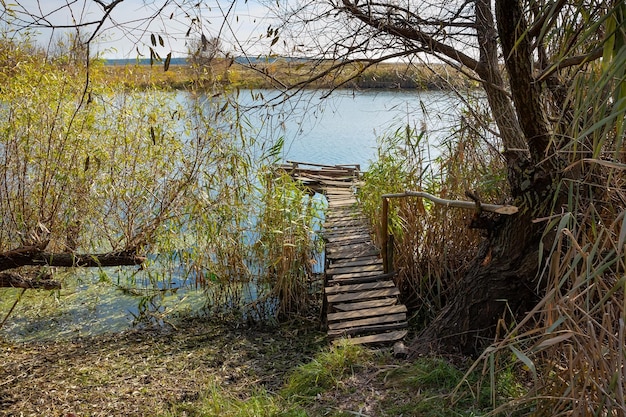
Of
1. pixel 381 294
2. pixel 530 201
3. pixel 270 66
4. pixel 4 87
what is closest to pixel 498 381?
pixel 530 201

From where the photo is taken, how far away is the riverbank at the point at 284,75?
144 inches

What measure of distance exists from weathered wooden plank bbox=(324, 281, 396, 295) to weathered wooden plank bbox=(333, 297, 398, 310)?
0.22 metres

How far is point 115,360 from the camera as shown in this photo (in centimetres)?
431

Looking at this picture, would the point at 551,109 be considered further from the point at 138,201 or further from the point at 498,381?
the point at 138,201

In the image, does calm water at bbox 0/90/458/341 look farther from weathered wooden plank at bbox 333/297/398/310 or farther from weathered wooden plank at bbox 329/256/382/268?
weathered wooden plank at bbox 333/297/398/310

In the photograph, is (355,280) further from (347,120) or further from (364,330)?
(347,120)

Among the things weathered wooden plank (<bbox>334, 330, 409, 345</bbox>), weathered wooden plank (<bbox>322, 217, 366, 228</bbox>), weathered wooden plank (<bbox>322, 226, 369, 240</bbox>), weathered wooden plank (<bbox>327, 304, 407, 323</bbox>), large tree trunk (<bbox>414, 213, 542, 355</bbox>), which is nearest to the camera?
large tree trunk (<bbox>414, 213, 542, 355</bbox>)

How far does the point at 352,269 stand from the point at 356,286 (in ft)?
0.91

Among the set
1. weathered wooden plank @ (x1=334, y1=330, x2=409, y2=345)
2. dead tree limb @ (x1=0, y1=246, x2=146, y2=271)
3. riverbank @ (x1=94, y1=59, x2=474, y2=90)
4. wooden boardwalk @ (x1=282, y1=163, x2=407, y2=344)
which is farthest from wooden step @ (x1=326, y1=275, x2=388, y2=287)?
dead tree limb @ (x1=0, y1=246, x2=146, y2=271)

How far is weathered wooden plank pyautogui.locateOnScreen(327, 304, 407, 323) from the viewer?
12.9ft

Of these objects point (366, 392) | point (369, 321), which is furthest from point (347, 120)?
point (366, 392)

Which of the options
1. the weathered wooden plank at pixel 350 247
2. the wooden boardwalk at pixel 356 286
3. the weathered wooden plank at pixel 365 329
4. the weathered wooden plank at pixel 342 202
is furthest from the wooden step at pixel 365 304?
the weathered wooden plank at pixel 342 202

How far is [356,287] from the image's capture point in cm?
441

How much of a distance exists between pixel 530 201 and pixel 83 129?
155 inches
